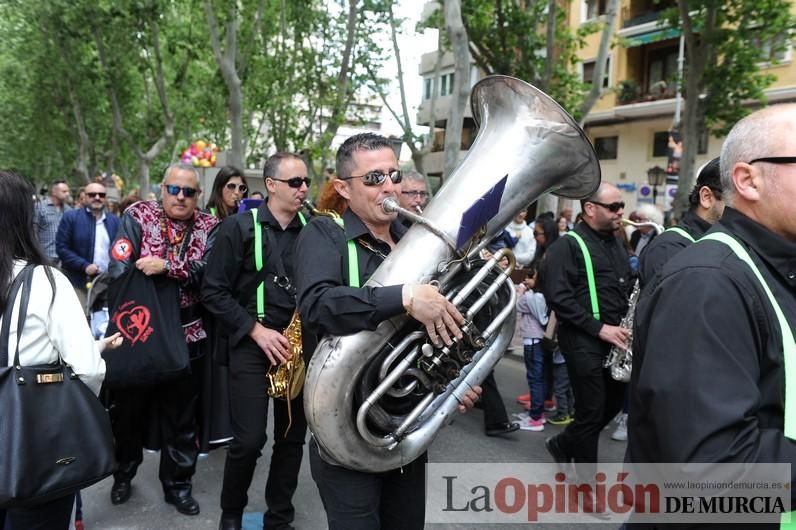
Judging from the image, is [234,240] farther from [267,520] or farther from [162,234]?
[267,520]

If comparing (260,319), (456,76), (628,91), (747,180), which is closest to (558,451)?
(260,319)

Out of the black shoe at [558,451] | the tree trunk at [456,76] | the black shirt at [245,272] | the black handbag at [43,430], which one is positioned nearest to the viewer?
the black handbag at [43,430]

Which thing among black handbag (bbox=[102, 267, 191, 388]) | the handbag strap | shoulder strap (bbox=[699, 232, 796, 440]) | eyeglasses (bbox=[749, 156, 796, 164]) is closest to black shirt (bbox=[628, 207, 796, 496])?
shoulder strap (bbox=[699, 232, 796, 440])

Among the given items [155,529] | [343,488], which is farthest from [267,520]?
[343,488]

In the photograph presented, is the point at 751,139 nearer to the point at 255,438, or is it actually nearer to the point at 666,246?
the point at 666,246

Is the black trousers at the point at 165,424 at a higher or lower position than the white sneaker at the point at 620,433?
higher

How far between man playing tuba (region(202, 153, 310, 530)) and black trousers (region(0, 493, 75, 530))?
96 cm

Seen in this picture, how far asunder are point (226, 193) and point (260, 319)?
5.88 feet

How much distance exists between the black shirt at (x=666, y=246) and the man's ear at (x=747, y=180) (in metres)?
1.54

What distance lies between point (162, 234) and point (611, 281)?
8.92 feet

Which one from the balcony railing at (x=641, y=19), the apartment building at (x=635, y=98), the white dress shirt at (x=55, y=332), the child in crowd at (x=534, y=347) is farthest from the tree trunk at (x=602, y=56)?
the balcony railing at (x=641, y=19)

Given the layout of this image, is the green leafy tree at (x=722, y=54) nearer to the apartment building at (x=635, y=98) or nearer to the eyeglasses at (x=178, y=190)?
the eyeglasses at (x=178, y=190)

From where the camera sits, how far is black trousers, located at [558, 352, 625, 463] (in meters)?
3.57

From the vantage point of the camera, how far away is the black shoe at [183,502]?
11.7 ft
